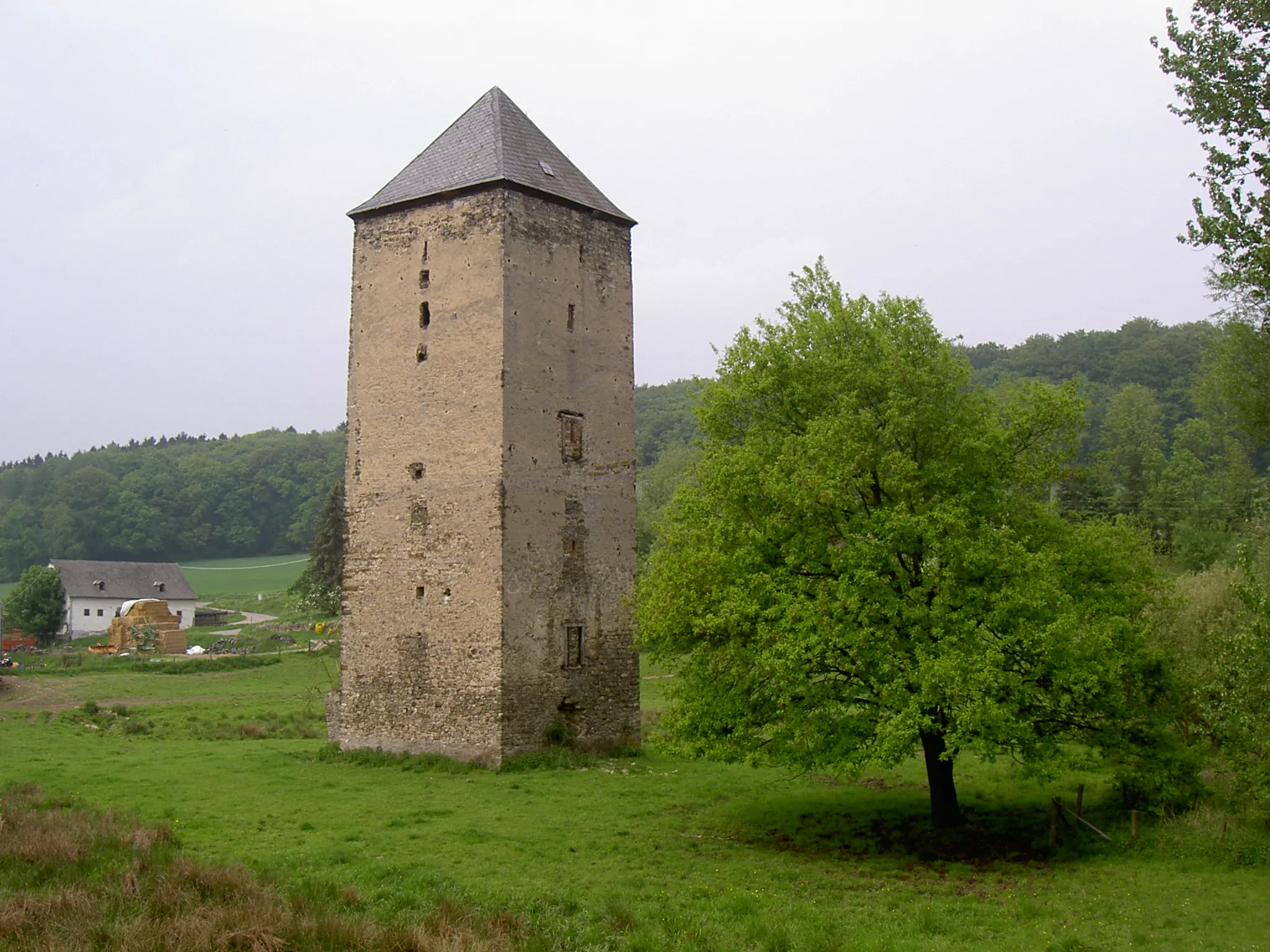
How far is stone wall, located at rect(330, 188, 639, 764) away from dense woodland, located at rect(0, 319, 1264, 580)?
30.9 meters

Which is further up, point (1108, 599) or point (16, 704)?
point (1108, 599)

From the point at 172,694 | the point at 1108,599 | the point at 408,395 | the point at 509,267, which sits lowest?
the point at 172,694

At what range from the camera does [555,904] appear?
12602mm

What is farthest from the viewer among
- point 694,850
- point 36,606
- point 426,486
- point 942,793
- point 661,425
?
point 661,425

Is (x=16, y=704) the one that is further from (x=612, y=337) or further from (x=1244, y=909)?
(x=1244, y=909)

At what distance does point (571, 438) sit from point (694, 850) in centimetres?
1056

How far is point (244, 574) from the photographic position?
339 ft

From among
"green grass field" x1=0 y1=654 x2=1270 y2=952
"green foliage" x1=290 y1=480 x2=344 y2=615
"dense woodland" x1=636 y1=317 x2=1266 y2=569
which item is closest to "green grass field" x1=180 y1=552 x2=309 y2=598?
"green foliage" x1=290 y1=480 x2=344 y2=615

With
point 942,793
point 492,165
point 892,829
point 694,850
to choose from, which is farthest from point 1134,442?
point 694,850

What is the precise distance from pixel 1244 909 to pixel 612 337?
17.0 meters

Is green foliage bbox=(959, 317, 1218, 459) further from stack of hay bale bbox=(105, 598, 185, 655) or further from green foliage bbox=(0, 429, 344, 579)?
green foliage bbox=(0, 429, 344, 579)

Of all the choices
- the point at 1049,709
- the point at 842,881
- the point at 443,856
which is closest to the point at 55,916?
the point at 443,856

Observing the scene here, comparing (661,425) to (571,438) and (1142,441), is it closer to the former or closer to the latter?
(1142,441)

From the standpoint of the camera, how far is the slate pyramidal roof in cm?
2380
